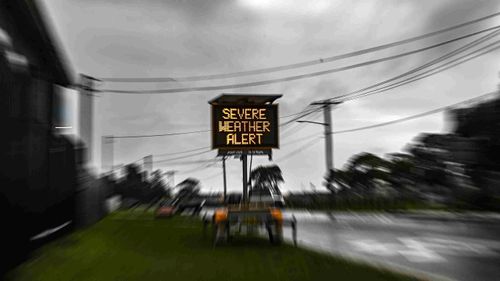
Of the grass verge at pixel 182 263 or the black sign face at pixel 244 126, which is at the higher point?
the black sign face at pixel 244 126

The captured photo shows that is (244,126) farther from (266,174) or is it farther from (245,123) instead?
(266,174)

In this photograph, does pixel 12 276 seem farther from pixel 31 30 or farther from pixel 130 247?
pixel 130 247

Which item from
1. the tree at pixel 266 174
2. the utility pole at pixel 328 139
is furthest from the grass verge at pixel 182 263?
the tree at pixel 266 174

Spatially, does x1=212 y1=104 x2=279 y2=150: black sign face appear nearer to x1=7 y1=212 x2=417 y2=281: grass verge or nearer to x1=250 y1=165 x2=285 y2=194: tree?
x1=7 y1=212 x2=417 y2=281: grass verge

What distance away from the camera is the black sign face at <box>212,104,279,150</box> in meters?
21.6

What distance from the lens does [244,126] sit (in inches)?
856

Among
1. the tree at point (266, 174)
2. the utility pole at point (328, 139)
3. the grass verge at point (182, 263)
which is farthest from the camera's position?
the tree at point (266, 174)

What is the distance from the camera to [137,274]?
1163cm

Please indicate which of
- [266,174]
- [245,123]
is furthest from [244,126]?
[266,174]

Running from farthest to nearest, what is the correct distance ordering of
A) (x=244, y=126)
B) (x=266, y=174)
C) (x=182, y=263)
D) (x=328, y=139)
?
1. (x=266, y=174)
2. (x=328, y=139)
3. (x=244, y=126)
4. (x=182, y=263)

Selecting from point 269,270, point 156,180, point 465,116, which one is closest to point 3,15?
point 269,270

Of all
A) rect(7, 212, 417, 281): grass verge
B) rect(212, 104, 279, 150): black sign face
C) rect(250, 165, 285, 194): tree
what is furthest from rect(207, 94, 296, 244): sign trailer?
rect(250, 165, 285, 194): tree

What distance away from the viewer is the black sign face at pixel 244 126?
2164cm

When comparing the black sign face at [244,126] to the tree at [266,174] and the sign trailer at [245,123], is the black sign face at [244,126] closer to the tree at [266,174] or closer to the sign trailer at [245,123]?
the sign trailer at [245,123]
